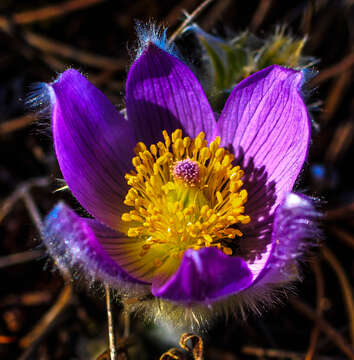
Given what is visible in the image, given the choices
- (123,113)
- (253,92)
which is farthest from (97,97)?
(253,92)

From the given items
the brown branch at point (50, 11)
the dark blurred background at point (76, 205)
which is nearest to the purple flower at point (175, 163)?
the dark blurred background at point (76, 205)

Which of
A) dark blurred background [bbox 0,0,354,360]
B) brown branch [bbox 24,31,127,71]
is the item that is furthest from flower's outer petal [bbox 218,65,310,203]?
brown branch [bbox 24,31,127,71]

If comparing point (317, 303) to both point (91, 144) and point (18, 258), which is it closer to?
point (91, 144)

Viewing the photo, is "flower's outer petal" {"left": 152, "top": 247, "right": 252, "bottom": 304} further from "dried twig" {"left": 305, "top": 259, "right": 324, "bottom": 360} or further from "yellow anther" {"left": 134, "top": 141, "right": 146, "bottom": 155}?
"dried twig" {"left": 305, "top": 259, "right": 324, "bottom": 360}

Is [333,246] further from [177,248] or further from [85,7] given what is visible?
[85,7]

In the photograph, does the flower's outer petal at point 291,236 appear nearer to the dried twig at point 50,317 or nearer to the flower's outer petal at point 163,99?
the flower's outer petal at point 163,99

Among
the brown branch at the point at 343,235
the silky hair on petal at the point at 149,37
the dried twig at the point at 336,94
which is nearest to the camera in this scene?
the silky hair on petal at the point at 149,37

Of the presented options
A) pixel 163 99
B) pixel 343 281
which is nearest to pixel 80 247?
pixel 163 99
